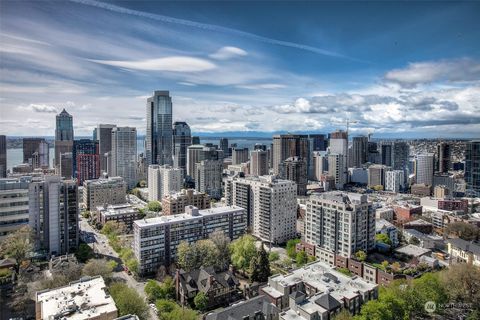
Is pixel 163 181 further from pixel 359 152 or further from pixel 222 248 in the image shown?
pixel 359 152

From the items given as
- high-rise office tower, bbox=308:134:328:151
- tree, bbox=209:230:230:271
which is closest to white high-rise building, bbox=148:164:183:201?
tree, bbox=209:230:230:271

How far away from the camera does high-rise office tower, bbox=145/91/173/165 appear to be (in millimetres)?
40094

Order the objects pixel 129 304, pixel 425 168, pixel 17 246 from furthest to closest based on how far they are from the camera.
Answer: pixel 425 168 < pixel 17 246 < pixel 129 304

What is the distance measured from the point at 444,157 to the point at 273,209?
2667 centimetres

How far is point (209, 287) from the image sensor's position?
9.19 metres

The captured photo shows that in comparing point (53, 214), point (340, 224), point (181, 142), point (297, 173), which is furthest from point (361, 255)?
point (181, 142)

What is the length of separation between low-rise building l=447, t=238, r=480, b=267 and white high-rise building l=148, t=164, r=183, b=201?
53.5 ft

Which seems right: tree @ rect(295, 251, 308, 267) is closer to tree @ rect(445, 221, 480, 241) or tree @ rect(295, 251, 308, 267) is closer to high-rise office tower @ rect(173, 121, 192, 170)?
tree @ rect(445, 221, 480, 241)

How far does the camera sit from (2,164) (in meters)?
18.0

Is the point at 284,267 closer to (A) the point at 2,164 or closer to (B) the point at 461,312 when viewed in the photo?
(B) the point at 461,312

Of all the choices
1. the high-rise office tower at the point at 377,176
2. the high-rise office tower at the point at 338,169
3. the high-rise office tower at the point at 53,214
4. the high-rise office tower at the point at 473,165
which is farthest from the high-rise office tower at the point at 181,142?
the high-rise office tower at the point at 473,165

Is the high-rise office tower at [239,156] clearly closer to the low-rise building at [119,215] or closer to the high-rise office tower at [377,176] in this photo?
the high-rise office tower at [377,176]

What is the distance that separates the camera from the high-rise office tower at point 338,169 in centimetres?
3290

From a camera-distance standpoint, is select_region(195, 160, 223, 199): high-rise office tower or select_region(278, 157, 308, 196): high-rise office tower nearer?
select_region(195, 160, 223, 199): high-rise office tower
